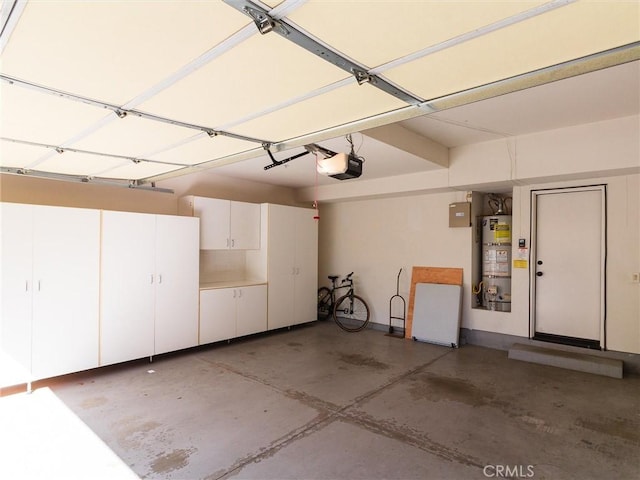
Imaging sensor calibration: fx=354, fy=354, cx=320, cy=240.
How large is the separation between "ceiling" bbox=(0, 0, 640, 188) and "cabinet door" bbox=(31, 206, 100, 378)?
1.04 m

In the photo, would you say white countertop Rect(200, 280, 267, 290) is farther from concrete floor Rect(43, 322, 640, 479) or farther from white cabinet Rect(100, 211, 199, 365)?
concrete floor Rect(43, 322, 640, 479)

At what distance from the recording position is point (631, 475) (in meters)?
2.28

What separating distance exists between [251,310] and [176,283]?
1.28 metres

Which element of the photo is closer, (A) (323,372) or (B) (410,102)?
(B) (410,102)

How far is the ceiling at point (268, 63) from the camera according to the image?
1198mm

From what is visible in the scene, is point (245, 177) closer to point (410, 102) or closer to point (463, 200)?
point (463, 200)

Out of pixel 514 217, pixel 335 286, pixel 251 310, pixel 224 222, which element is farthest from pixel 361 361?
pixel 514 217

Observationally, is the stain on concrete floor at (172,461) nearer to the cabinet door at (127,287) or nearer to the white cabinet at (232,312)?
the cabinet door at (127,287)

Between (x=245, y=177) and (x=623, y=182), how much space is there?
513 cm

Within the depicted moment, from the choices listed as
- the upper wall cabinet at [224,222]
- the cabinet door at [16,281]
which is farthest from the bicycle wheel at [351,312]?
the cabinet door at [16,281]

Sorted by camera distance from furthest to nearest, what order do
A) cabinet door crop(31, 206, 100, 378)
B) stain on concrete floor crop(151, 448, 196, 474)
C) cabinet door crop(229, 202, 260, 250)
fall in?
1. cabinet door crop(229, 202, 260, 250)
2. cabinet door crop(31, 206, 100, 378)
3. stain on concrete floor crop(151, 448, 196, 474)

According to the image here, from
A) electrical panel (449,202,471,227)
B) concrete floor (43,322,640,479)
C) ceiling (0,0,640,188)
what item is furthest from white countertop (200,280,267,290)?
electrical panel (449,202,471,227)

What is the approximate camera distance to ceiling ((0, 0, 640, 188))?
1.20m

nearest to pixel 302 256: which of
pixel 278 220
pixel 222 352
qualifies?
pixel 278 220
